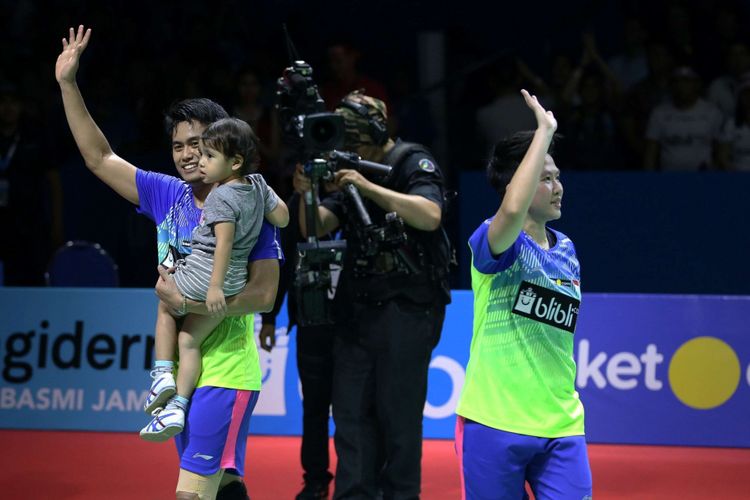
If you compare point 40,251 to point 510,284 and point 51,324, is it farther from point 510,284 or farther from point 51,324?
point 510,284

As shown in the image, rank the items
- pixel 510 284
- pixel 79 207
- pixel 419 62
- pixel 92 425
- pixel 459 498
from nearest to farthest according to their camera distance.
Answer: pixel 510 284, pixel 459 498, pixel 92 425, pixel 79 207, pixel 419 62

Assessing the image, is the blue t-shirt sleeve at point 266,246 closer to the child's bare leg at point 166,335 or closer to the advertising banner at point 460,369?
the child's bare leg at point 166,335

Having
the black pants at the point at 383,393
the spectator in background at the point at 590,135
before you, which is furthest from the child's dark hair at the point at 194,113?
the spectator in background at the point at 590,135

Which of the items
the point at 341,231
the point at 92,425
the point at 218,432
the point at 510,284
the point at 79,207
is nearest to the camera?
the point at 510,284

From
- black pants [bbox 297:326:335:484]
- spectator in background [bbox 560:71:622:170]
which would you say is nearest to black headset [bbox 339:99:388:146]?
black pants [bbox 297:326:335:484]

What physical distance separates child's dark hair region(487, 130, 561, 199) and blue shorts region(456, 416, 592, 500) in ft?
2.74

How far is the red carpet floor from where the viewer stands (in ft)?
21.9

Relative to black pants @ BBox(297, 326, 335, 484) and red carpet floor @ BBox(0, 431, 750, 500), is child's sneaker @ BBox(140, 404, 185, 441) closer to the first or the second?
black pants @ BBox(297, 326, 335, 484)

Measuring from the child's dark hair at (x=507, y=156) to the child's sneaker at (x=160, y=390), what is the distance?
1.33m

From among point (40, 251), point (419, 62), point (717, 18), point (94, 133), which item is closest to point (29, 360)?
point (40, 251)

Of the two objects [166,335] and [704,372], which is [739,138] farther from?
[166,335]

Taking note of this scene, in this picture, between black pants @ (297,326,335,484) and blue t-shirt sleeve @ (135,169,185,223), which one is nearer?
blue t-shirt sleeve @ (135,169,185,223)

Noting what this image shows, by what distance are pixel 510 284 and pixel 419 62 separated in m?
7.54

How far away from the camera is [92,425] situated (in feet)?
26.6
